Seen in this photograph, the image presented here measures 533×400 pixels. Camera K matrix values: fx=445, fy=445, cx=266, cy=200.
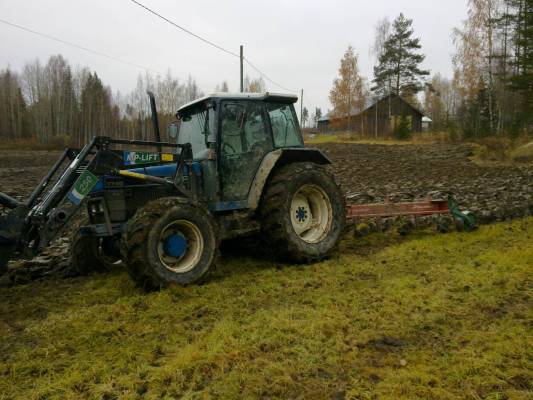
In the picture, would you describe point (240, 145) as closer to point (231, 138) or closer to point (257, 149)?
point (231, 138)

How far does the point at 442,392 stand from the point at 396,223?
4.86 meters

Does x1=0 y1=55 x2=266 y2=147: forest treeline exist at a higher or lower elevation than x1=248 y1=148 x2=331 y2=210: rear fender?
higher

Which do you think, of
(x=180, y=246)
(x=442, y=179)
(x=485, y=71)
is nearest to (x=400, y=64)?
(x=485, y=71)

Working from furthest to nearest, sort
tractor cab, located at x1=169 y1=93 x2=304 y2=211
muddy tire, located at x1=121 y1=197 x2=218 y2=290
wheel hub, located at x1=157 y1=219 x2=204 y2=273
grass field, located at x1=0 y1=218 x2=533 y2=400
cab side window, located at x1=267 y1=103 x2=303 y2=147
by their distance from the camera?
cab side window, located at x1=267 y1=103 x2=303 y2=147 < tractor cab, located at x1=169 y1=93 x2=304 y2=211 < wheel hub, located at x1=157 y1=219 x2=204 y2=273 < muddy tire, located at x1=121 y1=197 x2=218 y2=290 < grass field, located at x1=0 y1=218 x2=533 y2=400

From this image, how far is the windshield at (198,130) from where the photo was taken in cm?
542

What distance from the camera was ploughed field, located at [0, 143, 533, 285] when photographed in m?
6.18

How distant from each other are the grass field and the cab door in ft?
3.47

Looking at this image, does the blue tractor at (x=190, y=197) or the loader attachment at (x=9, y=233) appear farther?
the blue tractor at (x=190, y=197)

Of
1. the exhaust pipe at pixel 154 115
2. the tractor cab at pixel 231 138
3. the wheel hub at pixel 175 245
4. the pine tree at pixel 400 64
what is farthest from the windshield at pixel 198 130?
the pine tree at pixel 400 64

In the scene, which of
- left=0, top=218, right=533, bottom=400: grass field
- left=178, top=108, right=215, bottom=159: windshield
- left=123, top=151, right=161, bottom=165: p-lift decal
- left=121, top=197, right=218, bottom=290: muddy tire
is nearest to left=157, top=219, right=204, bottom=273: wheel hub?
left=121, top=197, right=218, bottom=290: muddy tire

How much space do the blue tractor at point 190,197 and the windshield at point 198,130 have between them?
1 cm

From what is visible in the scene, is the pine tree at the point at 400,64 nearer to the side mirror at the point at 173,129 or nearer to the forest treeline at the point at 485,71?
the forest treeline at the point at 485,71

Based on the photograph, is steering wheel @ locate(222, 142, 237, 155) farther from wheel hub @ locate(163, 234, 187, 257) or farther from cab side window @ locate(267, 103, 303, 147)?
wheel hub @ locate(163, 234, 187, 257)

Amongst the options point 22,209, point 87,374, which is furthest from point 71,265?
point 87,374
